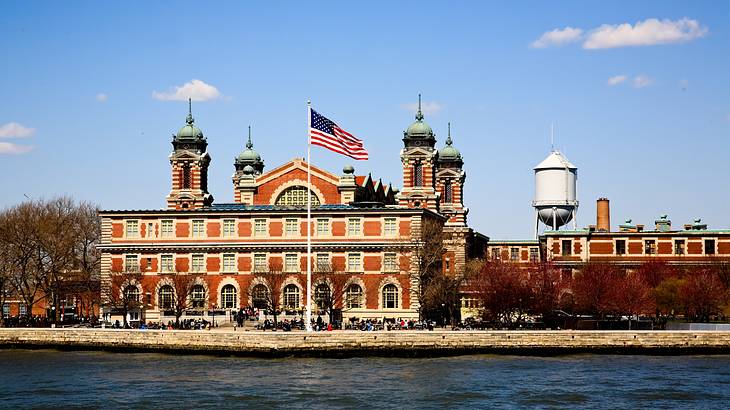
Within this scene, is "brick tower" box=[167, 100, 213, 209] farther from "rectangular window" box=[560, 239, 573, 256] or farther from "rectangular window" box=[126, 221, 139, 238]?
"rectangular window" box=[560, 239, 573, 256]

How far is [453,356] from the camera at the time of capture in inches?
3137

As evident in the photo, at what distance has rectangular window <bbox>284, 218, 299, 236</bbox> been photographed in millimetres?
109562

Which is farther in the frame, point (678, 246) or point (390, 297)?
point (678, 246)

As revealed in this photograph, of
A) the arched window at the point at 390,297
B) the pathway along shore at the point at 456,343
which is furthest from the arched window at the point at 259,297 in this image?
the pathway along shore at the point at 456,343

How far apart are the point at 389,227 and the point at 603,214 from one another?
43542 mm

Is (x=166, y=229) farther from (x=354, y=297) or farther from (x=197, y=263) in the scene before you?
(x=354, y=297)

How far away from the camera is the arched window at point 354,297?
10688 cm

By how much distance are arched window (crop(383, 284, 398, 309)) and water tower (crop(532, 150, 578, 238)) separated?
49.1 meters

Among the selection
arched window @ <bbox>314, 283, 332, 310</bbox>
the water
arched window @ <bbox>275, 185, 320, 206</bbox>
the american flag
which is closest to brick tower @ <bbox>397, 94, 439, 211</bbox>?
arched window @ <bbox>275, 185, 320, 206</bbox>

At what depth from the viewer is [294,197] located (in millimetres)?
119062

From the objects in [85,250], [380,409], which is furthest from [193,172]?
[380,409]

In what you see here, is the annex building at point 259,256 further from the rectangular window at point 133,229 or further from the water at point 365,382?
the water at point 365,382

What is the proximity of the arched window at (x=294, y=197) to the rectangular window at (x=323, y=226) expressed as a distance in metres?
9.16

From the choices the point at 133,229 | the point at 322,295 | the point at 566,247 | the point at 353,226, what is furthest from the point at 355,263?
the point at 566,247
